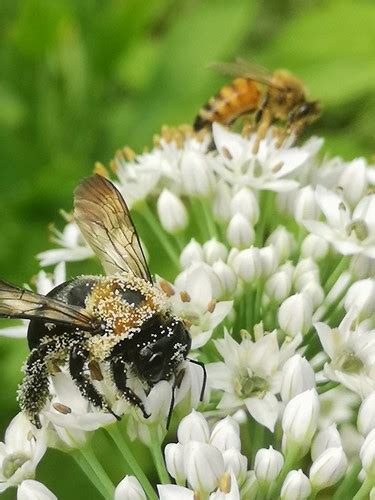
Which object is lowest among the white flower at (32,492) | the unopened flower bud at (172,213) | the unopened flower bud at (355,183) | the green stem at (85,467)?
the white flower at (32,492)

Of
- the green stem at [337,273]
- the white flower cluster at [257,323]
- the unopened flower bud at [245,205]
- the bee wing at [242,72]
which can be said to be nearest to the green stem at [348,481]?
the white flower cluster at [257,323]

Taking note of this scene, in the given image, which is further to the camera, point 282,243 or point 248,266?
point 282,243

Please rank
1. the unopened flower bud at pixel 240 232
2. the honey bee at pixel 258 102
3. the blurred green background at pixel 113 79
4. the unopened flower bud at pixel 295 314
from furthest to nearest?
the blurred green background at pixel 113 79 < the honey bee at pixel 258 102 < the unopened flower bud at pixel 240 232 < the unopened flower bud at pixel 295 314

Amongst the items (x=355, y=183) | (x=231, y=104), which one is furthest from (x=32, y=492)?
(x=231, y=104)

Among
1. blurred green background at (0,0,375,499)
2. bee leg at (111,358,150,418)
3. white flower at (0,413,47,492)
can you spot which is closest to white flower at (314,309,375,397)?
bee leg at (111,358,150,418)

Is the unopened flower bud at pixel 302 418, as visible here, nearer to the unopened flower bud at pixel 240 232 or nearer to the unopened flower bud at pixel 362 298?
the unopened flower bud at pixel 362 298

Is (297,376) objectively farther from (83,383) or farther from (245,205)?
(245,205)

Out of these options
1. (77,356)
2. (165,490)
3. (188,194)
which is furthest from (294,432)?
(188,194)
